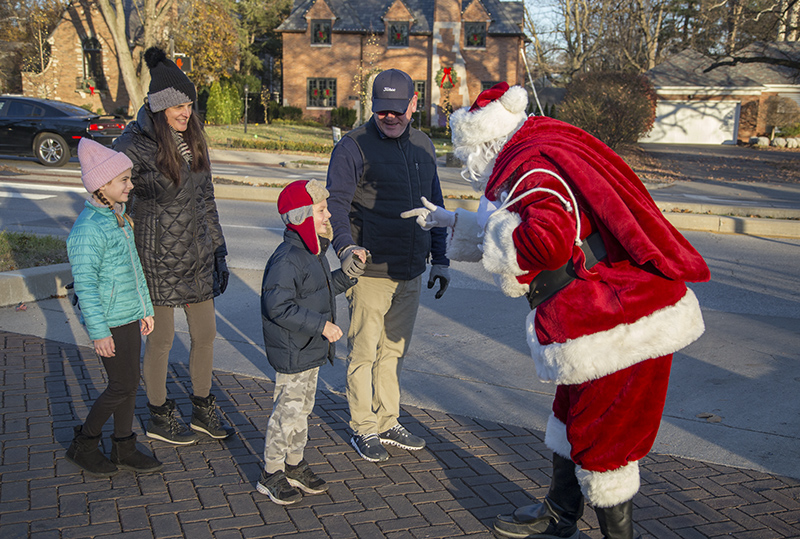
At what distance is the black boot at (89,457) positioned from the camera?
3461mm

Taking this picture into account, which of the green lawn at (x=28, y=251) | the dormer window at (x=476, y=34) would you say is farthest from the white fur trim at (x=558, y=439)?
the dormer window at (x=476, y=34)

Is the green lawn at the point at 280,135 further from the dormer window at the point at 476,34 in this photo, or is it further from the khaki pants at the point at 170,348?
the khaki pants at the point at 170,348

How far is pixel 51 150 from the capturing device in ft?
56.9

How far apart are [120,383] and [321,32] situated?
38.4 m

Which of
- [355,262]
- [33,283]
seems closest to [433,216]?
[355,262]

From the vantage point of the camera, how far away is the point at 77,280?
3244mm

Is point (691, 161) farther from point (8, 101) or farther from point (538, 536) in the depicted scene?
point (538, 536)

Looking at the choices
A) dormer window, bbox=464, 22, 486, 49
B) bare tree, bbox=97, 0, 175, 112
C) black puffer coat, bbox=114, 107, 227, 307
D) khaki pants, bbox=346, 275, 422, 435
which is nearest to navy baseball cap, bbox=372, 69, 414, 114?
khaki pants, bbox=346, 275, 422, 435

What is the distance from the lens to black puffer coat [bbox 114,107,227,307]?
3.61 meters

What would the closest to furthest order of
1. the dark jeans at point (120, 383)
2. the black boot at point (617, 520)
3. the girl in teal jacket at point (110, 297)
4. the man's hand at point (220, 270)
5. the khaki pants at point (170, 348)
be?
the black boot at point (617, 520) → the girl in teal jacket at point (110, 297) → the dark jeans at point (120, 383) → the khaki pants at point (170, 348) → the man's hand at point (220, 270)

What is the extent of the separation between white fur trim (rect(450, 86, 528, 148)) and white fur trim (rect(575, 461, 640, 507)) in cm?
149

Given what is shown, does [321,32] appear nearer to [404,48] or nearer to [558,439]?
[404,48]

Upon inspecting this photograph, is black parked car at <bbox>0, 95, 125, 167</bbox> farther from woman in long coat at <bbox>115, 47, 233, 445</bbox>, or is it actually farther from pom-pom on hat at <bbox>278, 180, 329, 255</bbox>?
pom-pom on hat at <bbox>278, 180, 329, 255</bbox>

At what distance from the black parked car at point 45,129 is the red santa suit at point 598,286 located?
648 inches
